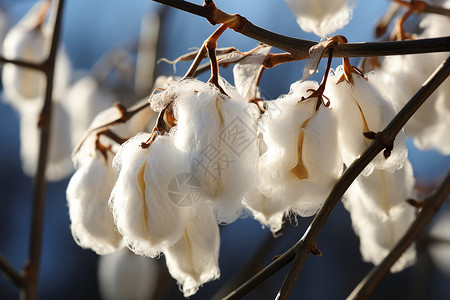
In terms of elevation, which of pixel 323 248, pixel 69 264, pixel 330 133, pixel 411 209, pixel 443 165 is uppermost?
pixel 330 133

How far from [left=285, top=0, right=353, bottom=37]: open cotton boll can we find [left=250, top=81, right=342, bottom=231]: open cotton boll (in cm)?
16

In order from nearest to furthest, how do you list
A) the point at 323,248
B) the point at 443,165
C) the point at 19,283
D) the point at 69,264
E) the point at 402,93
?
1. the point at 402,93
2. the point at 19,283
3. the point at 443,165
4. the point at 323,248
5. the point at 69,264

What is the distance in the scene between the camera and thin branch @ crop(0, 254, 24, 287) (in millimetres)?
662

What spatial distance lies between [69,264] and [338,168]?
2615 millimetres

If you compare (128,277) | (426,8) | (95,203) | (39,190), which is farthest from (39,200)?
(426,8)

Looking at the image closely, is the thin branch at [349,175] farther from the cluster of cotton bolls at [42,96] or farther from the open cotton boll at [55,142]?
the open cotton boll at [55,142]

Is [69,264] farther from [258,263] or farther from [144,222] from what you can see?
[144,222]

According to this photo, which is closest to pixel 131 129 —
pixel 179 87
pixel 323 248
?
pixel 179 87

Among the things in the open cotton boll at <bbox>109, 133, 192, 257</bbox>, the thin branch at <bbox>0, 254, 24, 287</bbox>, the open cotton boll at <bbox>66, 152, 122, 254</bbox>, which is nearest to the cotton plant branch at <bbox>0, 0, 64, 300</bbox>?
the thin branch at <bbox>0, 254, 24, 287</bbox>

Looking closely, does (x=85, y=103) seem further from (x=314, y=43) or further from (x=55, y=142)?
(x=314, y=43)

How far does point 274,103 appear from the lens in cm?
39

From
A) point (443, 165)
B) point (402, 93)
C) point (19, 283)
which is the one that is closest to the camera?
point (402, 93)

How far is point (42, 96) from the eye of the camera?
0.74m

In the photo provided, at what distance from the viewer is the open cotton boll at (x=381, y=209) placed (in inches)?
17.9
